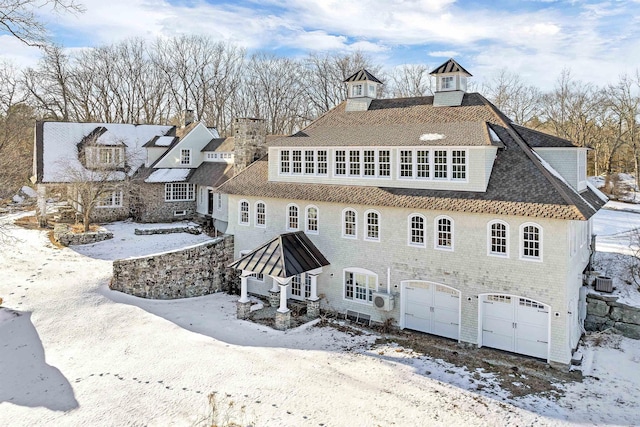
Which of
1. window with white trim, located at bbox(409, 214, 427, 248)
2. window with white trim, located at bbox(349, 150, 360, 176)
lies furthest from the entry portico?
window with white trim, located at bbox(409, 214, 427, 248)

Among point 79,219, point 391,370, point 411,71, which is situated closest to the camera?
point 391,370

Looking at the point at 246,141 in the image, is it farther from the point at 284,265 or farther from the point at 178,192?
the point at 178,192

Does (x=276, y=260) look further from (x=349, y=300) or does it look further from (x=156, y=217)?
(x=156, y=217)

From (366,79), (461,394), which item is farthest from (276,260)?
(366,79)

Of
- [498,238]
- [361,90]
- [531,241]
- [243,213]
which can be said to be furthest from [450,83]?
[243,213]

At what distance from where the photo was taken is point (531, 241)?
1476cm

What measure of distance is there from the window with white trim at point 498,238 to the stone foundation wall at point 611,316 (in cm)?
663

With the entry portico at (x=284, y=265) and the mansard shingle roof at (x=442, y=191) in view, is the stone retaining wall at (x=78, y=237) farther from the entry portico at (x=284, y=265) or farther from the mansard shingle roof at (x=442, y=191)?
the entry portico at (x=284, y=265)

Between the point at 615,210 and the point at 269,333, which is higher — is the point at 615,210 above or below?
above

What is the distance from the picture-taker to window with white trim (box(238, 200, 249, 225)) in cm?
2228

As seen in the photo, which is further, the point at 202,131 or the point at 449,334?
the point at 202,131

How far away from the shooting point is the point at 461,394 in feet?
40.4

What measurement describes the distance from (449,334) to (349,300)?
4.42m

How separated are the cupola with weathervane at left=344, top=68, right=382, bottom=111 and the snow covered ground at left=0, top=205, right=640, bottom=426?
1143cm
